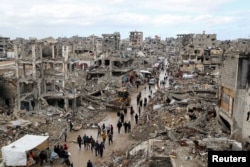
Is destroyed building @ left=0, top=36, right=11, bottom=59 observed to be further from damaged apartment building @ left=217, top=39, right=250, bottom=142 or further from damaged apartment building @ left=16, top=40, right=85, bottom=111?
damaged apartment building @ left=217, top=39, right=250, bottom=142

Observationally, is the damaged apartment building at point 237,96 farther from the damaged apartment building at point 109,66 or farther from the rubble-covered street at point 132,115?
the damaged apartment building at point 109,66

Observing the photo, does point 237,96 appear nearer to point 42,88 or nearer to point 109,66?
point 42,88

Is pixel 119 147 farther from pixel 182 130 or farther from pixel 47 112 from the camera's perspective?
pixel 47 112

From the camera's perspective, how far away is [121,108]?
30.6m

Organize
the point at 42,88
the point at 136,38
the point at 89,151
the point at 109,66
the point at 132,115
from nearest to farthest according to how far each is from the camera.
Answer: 1. the point at 89,151
2. the point at 132,115
3. the point at 42,88
4. the point at 109,66
5. the point at 136,38

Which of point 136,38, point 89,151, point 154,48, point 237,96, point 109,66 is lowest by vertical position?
point 89,151

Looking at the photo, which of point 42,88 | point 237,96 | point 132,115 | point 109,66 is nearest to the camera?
point 237,96

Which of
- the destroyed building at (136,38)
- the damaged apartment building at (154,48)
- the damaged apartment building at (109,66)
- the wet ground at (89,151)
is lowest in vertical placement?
the wet ground at (89,151)

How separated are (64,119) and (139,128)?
272 inches

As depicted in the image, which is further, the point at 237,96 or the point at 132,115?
the point at 132,115

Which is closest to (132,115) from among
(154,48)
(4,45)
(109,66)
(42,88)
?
(42,88)

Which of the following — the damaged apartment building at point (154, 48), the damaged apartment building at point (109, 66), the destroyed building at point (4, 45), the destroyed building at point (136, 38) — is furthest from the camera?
the destroyed building at point (136, 38)

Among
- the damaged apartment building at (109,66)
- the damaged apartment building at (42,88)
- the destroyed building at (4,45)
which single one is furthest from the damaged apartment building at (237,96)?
the destroyed building at (4,45)

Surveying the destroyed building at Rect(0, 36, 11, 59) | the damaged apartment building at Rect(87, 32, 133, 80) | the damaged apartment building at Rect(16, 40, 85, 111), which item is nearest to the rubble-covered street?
the damaged apartment building at Rect(16, 40, 85, 111)
